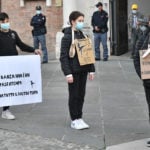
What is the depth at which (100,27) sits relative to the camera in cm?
1556

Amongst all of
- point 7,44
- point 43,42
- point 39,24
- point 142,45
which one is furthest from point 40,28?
point 142,45

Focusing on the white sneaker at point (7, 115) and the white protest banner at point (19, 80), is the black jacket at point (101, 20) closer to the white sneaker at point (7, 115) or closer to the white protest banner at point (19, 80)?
the white protest banner at point (19, 80)

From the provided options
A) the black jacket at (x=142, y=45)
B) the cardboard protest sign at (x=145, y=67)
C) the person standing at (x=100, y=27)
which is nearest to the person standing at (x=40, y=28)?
the person standing at (x=100, y=27)

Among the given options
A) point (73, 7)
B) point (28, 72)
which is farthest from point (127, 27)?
point (28, 72)

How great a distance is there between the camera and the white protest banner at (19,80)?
826 cm

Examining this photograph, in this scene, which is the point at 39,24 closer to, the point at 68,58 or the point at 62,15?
the point at 62,15

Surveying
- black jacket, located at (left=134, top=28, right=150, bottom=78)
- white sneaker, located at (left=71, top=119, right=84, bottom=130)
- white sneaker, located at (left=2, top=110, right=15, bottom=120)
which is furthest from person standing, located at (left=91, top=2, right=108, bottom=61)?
black jacket, located at (left=134, top=28, right=150, bottom=78)

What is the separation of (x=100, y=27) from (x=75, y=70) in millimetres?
8304

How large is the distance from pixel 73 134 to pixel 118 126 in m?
0.82

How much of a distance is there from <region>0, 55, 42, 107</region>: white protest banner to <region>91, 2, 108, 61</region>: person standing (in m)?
7.32

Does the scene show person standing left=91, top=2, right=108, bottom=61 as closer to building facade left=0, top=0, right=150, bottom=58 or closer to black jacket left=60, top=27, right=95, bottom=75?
building facade left=0, top=0, right=150, bottom=58

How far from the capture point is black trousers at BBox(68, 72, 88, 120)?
24.6 ft

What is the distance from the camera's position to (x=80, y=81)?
7594mm

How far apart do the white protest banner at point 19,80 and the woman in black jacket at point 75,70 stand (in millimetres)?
1074
